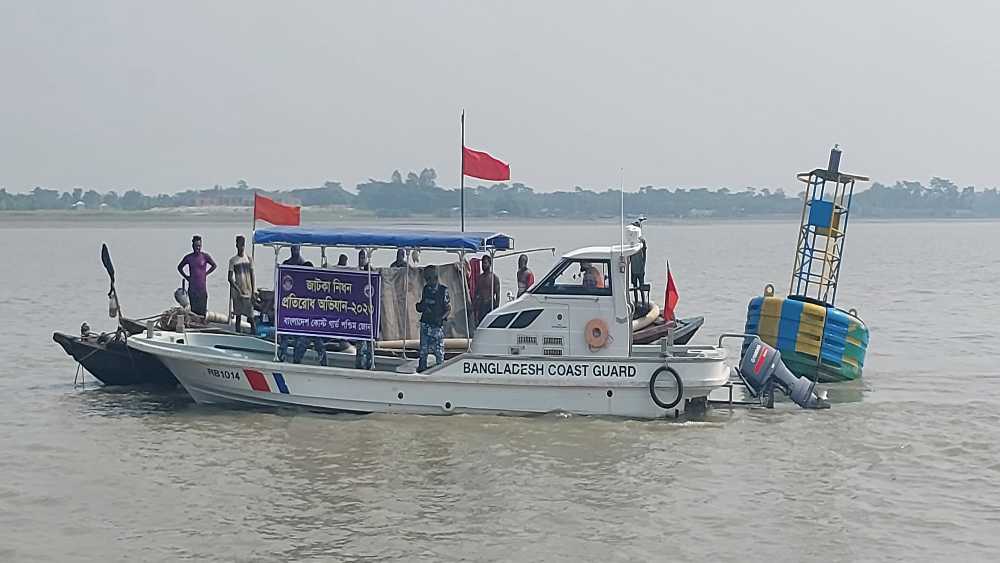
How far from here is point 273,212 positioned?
58.4 feet

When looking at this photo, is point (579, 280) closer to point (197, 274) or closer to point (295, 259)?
point (295, 259)

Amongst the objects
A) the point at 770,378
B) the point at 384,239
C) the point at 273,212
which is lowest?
the point at 770,378

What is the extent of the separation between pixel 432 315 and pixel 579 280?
201 cm

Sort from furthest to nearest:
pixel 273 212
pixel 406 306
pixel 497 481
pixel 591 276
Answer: pixel 273 212, pixel 406 306, pixel 591 276, pixel 497 481

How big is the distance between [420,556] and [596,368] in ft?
17.7

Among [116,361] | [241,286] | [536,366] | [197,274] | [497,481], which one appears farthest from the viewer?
[197,274]

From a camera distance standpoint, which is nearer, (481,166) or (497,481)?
(497,481)

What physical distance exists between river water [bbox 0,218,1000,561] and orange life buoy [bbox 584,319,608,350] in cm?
101

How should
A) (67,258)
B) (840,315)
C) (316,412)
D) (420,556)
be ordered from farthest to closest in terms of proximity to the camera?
(67,258) → (840,315) → (316,412) → (420,556)

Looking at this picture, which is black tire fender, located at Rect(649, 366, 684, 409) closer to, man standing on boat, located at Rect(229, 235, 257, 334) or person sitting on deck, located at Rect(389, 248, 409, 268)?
person sitting on deck, located at Rect(389, 248, 409, 268)

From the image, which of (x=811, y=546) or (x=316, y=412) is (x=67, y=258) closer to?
(x=316, y=412)

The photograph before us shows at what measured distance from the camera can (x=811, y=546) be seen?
11320 mm

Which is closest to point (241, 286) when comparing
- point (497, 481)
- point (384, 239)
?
point (384, 239)

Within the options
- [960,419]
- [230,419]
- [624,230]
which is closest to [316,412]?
[230,419]
